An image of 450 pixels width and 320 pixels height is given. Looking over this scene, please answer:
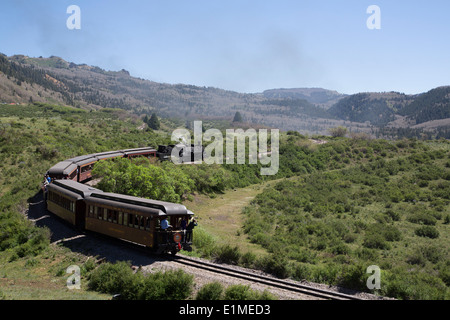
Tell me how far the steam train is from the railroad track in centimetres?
114

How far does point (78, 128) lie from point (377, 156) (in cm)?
5447

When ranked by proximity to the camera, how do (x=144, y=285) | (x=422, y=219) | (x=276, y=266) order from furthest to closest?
(x=422, y=219)
(x=276, y=266)
(x=144, y=285)

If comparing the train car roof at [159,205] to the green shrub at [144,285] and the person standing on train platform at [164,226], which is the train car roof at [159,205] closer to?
the person standing on train platform at [164,226]

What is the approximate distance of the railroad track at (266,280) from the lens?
46.3 feet

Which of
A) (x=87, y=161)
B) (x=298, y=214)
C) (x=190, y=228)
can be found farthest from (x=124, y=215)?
(x=298, y=214)

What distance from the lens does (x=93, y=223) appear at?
20.4m

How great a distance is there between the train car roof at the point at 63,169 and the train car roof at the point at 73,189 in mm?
3157

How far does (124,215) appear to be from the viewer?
60.7 ft

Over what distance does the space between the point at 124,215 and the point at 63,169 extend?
12514mm

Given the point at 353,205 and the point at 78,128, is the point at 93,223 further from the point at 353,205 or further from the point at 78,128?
the point at 78,128

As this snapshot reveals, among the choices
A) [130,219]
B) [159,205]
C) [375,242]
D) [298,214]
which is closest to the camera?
[159,205]

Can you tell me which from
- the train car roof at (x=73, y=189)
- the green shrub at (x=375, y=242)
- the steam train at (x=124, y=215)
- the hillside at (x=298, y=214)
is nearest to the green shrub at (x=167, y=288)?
the hillside at (x=298, y=214)

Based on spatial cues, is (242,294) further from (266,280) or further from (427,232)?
(427,232)
